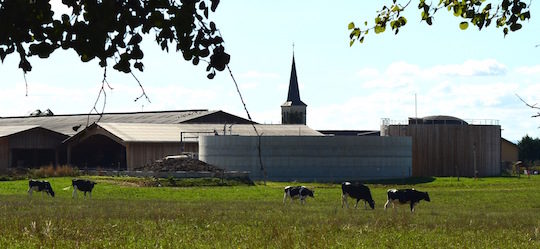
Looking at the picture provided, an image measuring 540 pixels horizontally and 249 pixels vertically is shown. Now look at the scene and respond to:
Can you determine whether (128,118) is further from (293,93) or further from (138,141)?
(293,93)

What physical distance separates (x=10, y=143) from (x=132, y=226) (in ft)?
193

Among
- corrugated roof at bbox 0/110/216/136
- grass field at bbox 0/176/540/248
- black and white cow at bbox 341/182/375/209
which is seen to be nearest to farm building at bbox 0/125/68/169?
corrugated roof at bbox 0/110/216/136

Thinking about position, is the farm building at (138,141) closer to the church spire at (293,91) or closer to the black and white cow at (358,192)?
the black and white cow at (358,192)

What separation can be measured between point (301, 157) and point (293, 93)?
73.1 meters

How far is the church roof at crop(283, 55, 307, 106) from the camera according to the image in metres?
142

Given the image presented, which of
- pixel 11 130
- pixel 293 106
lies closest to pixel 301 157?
pixel 11 130

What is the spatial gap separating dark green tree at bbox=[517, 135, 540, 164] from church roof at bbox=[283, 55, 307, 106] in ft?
125

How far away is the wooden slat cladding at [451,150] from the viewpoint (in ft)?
275

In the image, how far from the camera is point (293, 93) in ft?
468

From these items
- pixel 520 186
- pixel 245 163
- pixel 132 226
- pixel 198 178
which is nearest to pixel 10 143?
pixel 245 163

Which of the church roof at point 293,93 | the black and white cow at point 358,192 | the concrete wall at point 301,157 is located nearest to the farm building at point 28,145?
→ the concrete wall at point 301,157

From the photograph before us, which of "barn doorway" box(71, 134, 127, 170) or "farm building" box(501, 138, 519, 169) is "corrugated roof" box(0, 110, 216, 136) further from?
"farm building" box(501, 138, 519, 169)

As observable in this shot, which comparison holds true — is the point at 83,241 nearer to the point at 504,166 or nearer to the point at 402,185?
the point at 402,185

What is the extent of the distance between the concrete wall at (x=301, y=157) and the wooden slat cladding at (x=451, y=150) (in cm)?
1340
